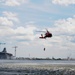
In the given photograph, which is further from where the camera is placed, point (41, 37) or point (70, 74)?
point (41, 37)

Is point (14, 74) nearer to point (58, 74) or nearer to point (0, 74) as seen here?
point (0, 74)

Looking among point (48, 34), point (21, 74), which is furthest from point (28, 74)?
point (48, 34)

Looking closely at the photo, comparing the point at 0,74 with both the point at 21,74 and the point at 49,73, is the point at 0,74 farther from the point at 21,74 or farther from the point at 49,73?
the point at 49,73

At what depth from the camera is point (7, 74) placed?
57.3 m

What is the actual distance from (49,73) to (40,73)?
1.58 metres

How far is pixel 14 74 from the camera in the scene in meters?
56.7

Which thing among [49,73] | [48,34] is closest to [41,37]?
[48,34]

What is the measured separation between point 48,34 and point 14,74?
1565cm

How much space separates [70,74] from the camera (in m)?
56.0

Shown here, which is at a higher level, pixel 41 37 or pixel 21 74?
pixel 41 37

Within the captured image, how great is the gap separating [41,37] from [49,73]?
15.3 meters

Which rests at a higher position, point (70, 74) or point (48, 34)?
point (48, 34)

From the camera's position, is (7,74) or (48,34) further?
(48,34)

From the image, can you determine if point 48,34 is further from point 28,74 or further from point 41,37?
point 28,74
